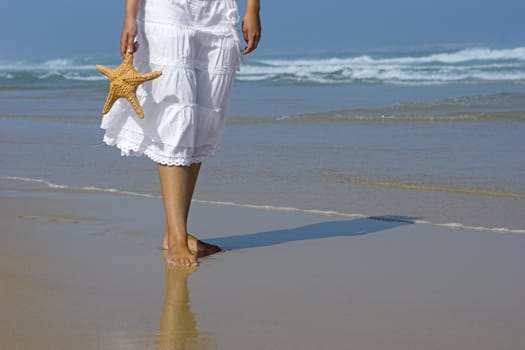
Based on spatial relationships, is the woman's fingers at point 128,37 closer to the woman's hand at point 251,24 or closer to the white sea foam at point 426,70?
the woman's hand at point 251,24

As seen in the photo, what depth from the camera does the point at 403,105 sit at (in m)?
13.7

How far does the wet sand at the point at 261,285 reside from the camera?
3.04 m

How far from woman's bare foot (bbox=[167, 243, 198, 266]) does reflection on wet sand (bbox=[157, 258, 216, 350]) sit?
0.47 ft

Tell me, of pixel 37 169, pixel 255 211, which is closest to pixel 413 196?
pixel 255 211

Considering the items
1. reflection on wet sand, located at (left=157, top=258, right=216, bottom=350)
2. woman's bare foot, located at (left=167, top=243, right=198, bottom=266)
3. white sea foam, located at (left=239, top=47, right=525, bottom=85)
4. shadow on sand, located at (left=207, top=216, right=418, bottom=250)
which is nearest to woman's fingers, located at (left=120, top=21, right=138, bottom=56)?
woman's bare foot, located at (left=167, top=243, right=198, bottom=266)

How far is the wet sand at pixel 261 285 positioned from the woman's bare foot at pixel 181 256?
57 millimetres

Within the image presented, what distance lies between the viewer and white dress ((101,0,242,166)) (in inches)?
161

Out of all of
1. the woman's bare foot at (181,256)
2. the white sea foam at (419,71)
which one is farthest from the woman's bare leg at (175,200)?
the white sea foam at (419,71)

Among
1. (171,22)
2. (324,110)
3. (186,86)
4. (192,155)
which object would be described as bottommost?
(324,110)

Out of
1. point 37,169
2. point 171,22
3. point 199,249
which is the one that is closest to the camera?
point 171,22

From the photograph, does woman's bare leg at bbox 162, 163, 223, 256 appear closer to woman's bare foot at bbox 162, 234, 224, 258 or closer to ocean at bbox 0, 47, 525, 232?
woman's bare foot at bbox 162, 234, 224, 258

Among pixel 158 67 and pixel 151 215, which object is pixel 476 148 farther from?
pixel 158 67

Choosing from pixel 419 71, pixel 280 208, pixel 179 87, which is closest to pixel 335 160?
pixel 280 208

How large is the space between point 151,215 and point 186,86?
4.57 ft
